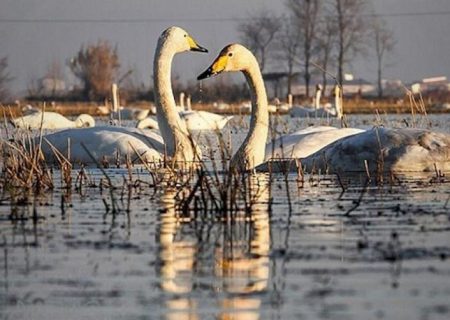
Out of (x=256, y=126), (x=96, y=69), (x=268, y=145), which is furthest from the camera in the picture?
(x=96, y=69)

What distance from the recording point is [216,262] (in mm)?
6445

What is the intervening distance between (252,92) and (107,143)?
227 cm

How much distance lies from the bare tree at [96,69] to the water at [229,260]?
82.6 metres

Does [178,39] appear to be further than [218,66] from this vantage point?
Yes

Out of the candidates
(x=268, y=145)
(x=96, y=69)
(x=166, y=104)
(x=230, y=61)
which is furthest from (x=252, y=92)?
(x=96, y=69)

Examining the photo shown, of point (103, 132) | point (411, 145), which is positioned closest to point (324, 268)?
point (411, 145)

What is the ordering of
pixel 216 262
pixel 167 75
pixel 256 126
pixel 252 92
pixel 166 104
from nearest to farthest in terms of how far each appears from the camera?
pixel 216 262 < pixel 256 126 < pixel 252 92 < pixel 166 104 < pixel 167 75

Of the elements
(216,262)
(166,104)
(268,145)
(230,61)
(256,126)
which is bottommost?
(216,262)

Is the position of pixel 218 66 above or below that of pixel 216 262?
above

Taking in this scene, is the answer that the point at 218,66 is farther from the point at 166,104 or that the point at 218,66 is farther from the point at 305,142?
the point at 166,104

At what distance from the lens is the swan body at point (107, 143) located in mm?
15008

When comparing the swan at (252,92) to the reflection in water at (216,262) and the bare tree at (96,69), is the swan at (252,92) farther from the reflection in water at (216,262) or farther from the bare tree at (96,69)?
the bare tree at (96,69)

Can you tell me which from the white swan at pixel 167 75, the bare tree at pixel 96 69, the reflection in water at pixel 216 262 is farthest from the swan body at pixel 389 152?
the bare tree at pixel 96 69

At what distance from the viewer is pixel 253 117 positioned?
44.2 feet
